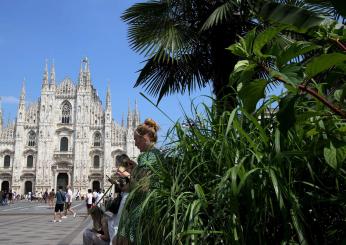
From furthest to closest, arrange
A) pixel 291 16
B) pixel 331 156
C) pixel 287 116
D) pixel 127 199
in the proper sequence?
pixel 127 199, pixel 331 156, pixel 287 116, pixel 291 16

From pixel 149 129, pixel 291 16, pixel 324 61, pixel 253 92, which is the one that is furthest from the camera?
pixel 149 129

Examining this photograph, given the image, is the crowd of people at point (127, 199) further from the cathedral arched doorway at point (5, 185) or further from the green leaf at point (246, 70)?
the cathedral arched doorway at point (5, 185)

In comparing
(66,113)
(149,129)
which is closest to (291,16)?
(149,129)

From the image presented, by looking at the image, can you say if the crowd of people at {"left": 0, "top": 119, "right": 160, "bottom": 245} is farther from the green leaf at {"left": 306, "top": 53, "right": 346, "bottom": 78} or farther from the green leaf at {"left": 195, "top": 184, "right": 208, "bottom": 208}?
the green leaf at {"left": 306, "top": 53, "right": 346, "bottom": 78}

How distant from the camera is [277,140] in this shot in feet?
6.27

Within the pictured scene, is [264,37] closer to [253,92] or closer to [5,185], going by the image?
[253,92]

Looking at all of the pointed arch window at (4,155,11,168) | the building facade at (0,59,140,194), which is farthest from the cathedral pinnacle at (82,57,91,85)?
the pointed arch window at (4,155,11,168)

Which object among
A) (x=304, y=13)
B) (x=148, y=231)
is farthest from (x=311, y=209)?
(x=304, y=13)

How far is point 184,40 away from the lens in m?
5.48

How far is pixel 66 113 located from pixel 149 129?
53667 millimetres

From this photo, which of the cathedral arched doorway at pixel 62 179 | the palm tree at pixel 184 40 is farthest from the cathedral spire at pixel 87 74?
the palm tree at pixel 184 40

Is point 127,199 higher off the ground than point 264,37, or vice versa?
point 264,37

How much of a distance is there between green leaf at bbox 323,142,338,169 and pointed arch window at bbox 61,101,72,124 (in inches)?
2162

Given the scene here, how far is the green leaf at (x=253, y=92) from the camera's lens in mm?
1559
